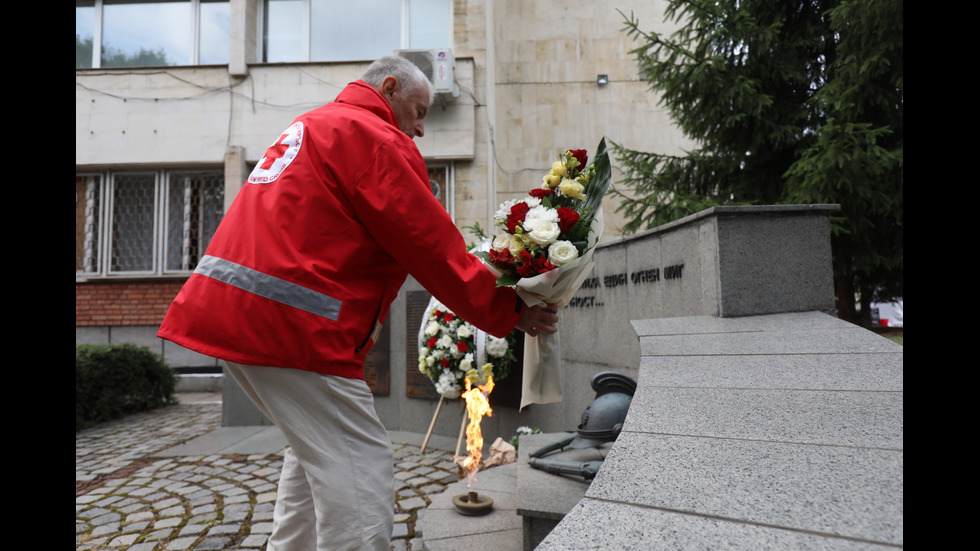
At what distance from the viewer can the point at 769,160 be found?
7055 millimetres

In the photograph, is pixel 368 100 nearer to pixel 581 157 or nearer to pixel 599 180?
pixel 581 157

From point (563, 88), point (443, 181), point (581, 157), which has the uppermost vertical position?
point (563, 88)

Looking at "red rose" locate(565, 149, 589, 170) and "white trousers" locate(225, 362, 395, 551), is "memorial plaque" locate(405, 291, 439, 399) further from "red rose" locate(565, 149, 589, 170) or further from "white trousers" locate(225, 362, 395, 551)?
"white trousers" locate(225, 362, 395, 551)

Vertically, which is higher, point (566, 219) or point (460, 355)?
point (566, 219)

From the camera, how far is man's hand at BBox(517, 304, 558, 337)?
2.47m

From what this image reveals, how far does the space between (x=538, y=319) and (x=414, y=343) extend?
496 centimetres

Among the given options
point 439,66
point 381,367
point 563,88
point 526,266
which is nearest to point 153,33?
point 439,66

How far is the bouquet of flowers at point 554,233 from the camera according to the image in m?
2.30

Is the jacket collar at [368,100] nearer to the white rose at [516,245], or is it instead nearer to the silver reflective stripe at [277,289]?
the white rose at [516,245]

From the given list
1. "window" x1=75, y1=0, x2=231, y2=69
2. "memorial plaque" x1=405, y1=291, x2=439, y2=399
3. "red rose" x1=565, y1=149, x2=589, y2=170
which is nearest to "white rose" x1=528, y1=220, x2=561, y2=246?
"red rose" x1=565, y1=149, x2=589, y2=170


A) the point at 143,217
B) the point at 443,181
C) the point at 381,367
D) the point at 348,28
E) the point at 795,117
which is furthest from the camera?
the point at 348,28

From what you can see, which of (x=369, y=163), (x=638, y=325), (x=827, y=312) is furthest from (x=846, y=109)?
(x=369, y=163)

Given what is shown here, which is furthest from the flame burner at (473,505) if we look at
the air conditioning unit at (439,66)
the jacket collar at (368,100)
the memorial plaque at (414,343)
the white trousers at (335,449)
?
the air conditioning unit at (439,66)

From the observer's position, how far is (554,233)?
2.31 m
